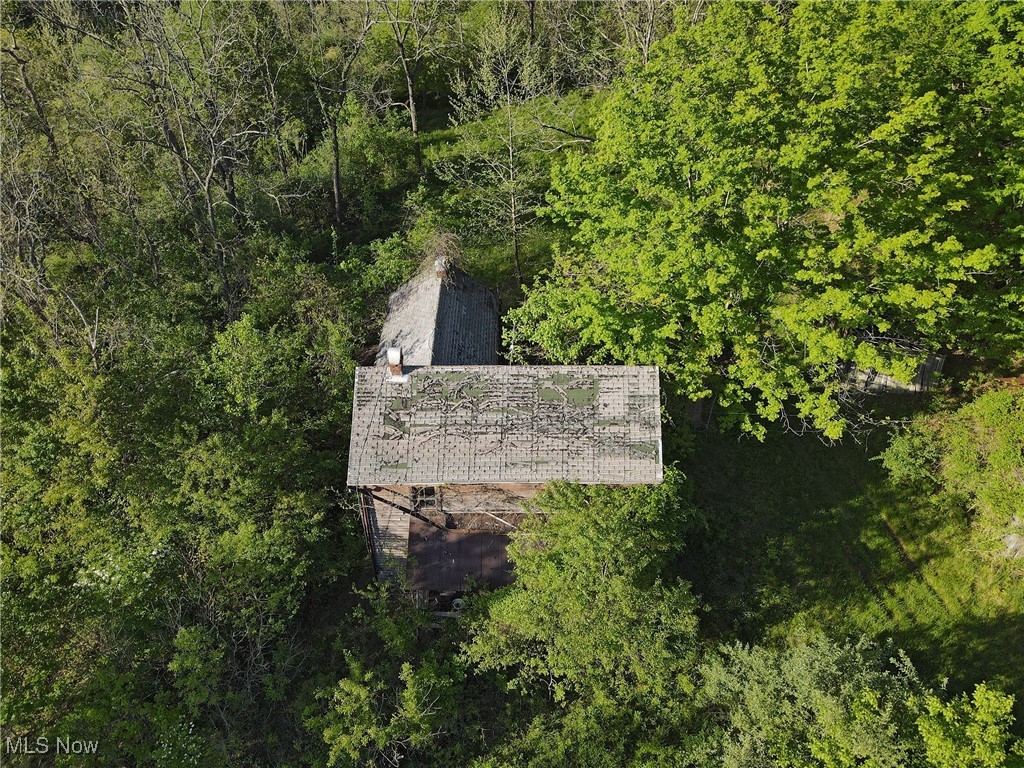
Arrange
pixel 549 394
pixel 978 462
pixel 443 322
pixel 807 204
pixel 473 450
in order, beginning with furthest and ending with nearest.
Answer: pixel 443 322, pixel 978 462, pixel 807 204, pixel 549 394, pixel 473 450

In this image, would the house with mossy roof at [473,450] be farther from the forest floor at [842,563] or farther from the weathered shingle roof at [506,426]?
the forest floor at [842,563]

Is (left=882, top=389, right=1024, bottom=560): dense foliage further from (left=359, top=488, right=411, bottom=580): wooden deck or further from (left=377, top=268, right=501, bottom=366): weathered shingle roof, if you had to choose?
(left=359, top=488, right=411, bottom=580): wooden deck

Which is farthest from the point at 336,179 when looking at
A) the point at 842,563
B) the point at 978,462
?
the point at 978,462

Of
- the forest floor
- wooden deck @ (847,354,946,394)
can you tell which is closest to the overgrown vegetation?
the forest floor

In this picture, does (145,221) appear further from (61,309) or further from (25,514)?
(25,514)

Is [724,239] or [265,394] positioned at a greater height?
[724,239]

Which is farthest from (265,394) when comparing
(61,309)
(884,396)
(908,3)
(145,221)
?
(908,3)

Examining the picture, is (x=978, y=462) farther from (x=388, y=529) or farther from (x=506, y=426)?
(x=388, y=529)
